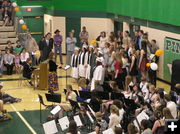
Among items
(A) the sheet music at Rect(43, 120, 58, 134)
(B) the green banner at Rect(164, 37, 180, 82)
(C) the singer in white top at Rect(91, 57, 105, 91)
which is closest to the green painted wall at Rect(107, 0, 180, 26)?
(B) the green banner at Rect(164, 37, 180, 82)

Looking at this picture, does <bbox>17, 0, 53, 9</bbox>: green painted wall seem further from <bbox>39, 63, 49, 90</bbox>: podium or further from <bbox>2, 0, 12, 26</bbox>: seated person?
<bbox>39, 63, 49, 90</bbox>: podium

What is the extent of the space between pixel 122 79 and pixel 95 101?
229 inches

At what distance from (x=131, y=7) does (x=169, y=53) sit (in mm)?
4849

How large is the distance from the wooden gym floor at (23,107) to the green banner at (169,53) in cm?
65

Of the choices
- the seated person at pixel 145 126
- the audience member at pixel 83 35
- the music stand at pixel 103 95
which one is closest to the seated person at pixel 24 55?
the audience member at pixel 83 35

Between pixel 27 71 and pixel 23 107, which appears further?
pixel 27 71

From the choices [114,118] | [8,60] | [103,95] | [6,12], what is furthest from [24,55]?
[114,118]

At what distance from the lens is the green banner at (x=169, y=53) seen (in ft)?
70.1

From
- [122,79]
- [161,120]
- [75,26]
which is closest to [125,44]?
[122,79]

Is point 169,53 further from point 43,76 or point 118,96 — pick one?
point 118,96

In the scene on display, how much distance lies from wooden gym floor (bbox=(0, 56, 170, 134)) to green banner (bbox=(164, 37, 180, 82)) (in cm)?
65

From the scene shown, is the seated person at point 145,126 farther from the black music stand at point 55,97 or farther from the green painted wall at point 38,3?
the green painted wall at point 38,3

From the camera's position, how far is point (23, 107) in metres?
18.5

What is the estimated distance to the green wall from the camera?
21562mm
